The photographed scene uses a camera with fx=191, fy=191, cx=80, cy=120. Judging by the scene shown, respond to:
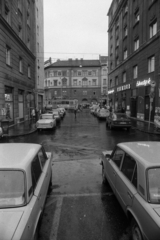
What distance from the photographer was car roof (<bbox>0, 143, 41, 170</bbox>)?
3006 mm

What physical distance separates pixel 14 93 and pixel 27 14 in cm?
1303

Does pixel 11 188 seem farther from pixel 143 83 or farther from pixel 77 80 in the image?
pixel 77 80

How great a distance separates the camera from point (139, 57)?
24391 millimetres

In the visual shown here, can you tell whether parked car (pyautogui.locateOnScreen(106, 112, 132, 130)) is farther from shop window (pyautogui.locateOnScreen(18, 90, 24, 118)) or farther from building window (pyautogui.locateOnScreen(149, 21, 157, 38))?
shop window (pyautogui.locateOnScreen(18, 90, 24, 118))

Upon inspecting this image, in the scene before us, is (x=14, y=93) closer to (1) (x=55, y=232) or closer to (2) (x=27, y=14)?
(2) (x=27, y=14)

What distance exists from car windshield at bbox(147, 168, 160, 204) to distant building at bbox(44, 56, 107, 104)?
7075 centimetres

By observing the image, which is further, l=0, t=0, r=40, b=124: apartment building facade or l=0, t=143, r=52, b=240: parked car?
l=0, t=0, r=40, b=124: apartment building facade

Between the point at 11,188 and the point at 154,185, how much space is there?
2136 mm

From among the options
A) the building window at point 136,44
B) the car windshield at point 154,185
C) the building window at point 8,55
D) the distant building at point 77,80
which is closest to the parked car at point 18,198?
the car windshield at point 154,185

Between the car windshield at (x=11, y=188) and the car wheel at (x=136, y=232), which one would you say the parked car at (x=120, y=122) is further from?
the car windshield at (x=11, y=188)

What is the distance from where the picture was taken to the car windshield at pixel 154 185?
276 centimetres

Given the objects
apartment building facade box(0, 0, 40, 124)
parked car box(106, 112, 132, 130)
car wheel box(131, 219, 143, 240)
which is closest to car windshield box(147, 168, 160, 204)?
car wheel box(131, 219, 143, 240)

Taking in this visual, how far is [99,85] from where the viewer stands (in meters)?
74.1

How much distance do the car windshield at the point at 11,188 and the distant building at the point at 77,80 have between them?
70814mm
